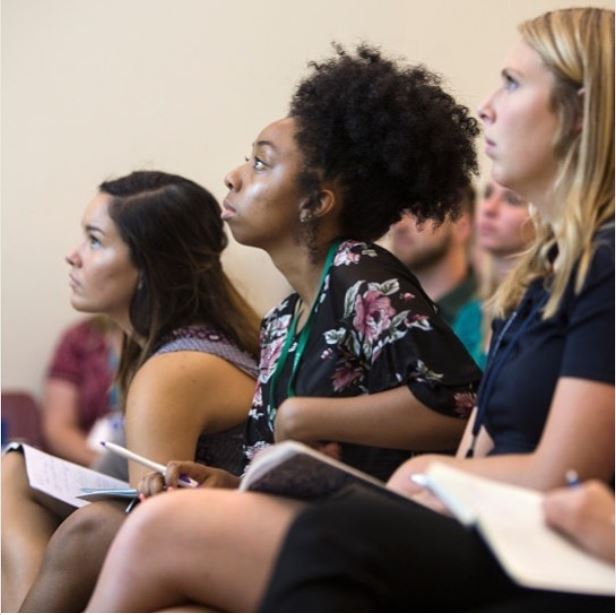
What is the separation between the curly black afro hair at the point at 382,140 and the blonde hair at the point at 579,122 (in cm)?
58

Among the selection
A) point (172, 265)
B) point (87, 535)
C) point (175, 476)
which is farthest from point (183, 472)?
point (172, 265)

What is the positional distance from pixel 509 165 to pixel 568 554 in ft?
2.15

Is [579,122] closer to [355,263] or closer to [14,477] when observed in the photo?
[355,263]

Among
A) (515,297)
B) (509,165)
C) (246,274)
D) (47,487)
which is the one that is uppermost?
(509,165)

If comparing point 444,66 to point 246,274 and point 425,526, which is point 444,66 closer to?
point 246,274

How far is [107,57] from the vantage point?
3713 millimetres

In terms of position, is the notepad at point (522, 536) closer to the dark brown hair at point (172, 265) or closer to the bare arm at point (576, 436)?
the bare arm at point (576, 436)

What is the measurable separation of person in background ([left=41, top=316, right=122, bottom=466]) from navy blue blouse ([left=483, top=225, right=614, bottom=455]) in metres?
2.90

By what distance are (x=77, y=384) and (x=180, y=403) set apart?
206 centimetres

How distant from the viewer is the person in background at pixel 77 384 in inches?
173

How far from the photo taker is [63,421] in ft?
14.5

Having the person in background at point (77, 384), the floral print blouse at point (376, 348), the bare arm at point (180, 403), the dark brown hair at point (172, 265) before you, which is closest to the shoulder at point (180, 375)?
the bare arm at point (180, 403)

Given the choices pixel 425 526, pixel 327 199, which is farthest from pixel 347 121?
pixel 425 526

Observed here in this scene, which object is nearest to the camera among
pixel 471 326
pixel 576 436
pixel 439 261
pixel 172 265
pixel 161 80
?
pixel 576 436
